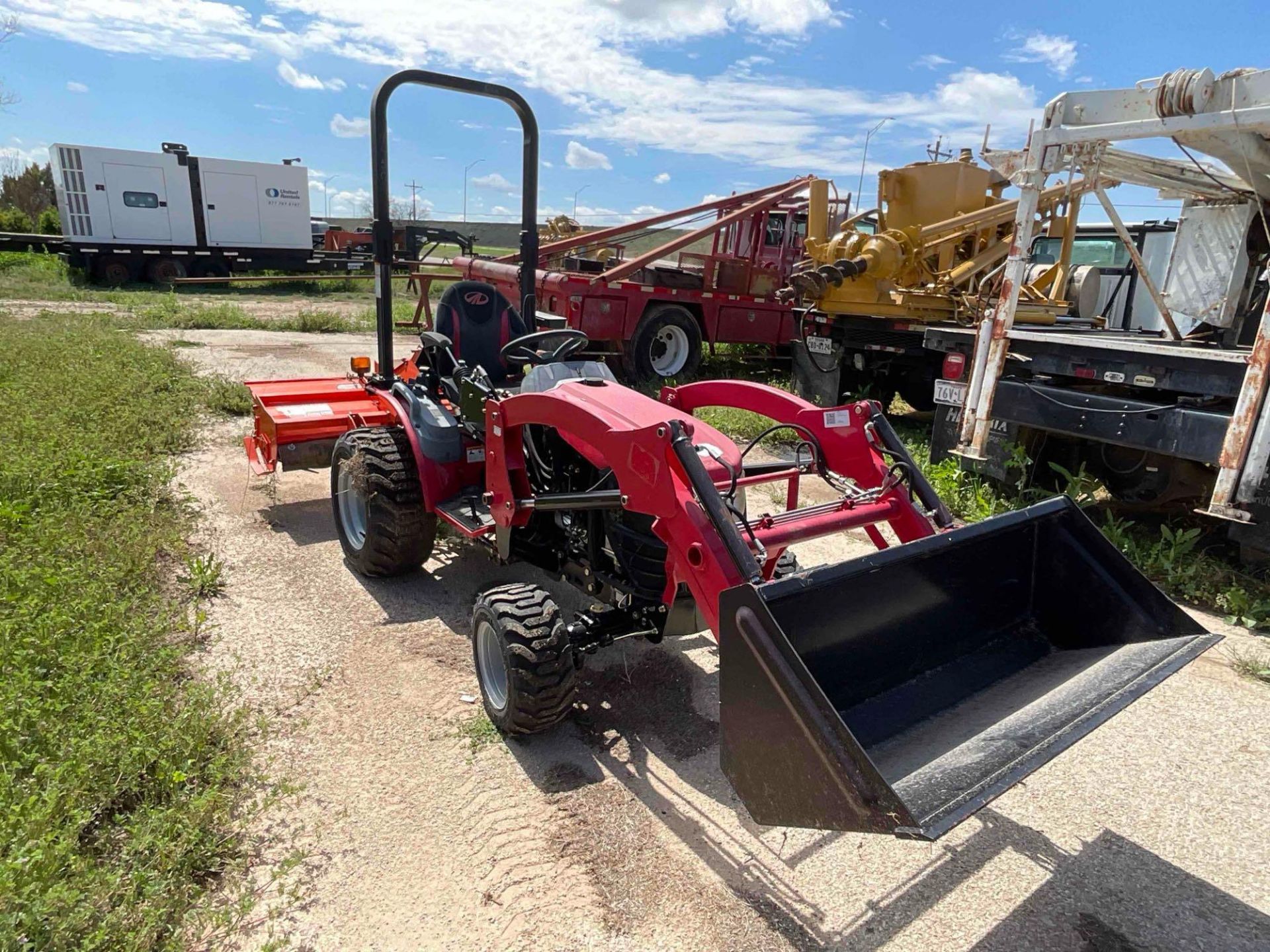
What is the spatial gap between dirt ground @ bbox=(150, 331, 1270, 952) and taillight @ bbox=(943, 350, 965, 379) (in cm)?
266

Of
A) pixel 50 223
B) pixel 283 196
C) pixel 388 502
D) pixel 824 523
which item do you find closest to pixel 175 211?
pixel 283 196

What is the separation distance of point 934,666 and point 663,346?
7672mm

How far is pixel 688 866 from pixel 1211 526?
14.9ft

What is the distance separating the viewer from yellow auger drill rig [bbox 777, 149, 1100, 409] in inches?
291

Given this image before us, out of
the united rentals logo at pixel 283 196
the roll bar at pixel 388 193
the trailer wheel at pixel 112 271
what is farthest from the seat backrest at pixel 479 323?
the united rentals logo at pixel 283 196

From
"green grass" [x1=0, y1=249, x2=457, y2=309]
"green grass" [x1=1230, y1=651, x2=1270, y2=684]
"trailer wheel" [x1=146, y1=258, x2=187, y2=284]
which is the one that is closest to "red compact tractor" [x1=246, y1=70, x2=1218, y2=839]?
"green grass" [x1=1230, y1=651, x2=1270, y2=684]

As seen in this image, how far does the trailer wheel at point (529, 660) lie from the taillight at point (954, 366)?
4177mm

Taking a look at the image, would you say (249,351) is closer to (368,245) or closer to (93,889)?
(93,889)

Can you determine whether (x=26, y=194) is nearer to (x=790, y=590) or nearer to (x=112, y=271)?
(x=112, y=271)

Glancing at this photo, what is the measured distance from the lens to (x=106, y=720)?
261 centimetres

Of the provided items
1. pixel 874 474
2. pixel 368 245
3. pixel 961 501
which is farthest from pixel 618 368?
pixel 368 245

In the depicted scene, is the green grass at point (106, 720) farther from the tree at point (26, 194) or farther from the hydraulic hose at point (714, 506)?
the tree at point (26, 194)

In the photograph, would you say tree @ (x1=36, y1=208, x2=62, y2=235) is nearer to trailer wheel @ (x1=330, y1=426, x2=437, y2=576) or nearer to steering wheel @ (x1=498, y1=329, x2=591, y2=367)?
trailer wheel @ (x1=330, y1=426, x2=437, y2=576)

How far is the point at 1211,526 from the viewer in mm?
5164
